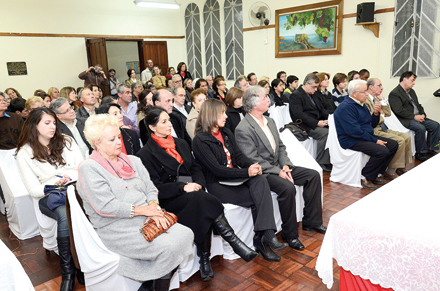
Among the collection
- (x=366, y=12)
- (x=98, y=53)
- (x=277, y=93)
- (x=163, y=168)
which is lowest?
(x=163, y=168)

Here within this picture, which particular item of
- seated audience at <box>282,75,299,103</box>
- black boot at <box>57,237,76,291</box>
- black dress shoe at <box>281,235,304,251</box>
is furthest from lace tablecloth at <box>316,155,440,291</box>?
seated audience at <box>282,75,299,103</box>

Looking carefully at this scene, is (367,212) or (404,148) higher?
(367,212)

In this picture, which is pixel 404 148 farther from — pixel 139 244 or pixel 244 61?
pixel 244 61

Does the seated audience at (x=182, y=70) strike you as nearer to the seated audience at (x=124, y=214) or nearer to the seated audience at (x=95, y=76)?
the seated audience at (x=95, y=76)

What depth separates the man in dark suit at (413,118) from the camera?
543 cm

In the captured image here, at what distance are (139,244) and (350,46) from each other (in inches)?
294

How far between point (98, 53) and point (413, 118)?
8373 mm

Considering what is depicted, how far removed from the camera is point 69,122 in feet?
11.9

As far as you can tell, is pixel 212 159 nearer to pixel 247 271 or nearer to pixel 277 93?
pixel 247 271

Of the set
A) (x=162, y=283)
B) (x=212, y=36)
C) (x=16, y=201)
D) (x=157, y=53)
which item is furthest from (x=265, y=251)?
(x=157, y=53)

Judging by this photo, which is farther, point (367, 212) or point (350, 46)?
point (350, 46)

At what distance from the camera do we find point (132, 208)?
2154 millimetres

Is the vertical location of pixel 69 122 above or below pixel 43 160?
above

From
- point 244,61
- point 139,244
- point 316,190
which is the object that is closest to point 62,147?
point 139,244
